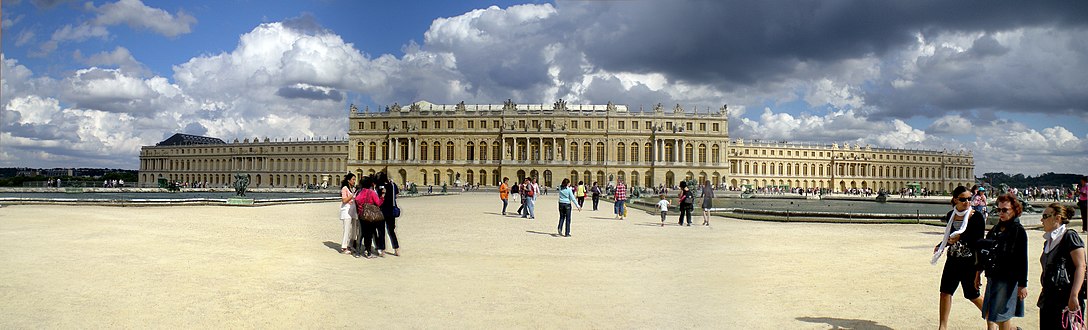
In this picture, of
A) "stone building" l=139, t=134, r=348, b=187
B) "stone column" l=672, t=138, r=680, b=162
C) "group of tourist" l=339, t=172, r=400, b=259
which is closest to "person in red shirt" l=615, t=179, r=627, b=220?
"group of tourist" l=339, t=172, r=400, b=259

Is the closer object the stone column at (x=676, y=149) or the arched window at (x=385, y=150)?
the stone column at (x=676, y=149)

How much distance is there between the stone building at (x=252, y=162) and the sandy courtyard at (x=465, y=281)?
94.0 m

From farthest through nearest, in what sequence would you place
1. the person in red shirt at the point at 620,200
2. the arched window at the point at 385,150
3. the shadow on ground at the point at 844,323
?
the arched window at the point at 385,150 < the person in red shirt at the point at 620,200 < the shadow on ground at the point at 844,323

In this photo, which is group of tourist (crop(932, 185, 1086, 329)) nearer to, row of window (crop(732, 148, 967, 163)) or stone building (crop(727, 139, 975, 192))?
stone building (crop(727, 139, 975, 192))

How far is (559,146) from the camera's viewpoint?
90.1m

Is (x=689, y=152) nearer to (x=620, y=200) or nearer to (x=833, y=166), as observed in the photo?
(x=833, y=166)

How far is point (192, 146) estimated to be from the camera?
411 feet

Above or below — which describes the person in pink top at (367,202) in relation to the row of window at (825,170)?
below

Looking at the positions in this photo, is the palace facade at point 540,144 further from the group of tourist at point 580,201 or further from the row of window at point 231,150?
the group of tourist at point 580,201

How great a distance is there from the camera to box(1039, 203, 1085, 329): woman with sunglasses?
5734 mm

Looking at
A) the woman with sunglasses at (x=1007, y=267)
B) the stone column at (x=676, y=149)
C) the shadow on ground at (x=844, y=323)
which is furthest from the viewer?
the stone column at (x=676, y=149)

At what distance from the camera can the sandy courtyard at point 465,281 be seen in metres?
7.66

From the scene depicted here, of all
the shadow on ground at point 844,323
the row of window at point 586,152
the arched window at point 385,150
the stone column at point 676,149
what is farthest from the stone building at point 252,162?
the shadow on ground at point 844,323

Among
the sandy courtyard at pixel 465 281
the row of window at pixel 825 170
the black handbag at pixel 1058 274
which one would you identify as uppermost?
the row of window at pixel 825 170
